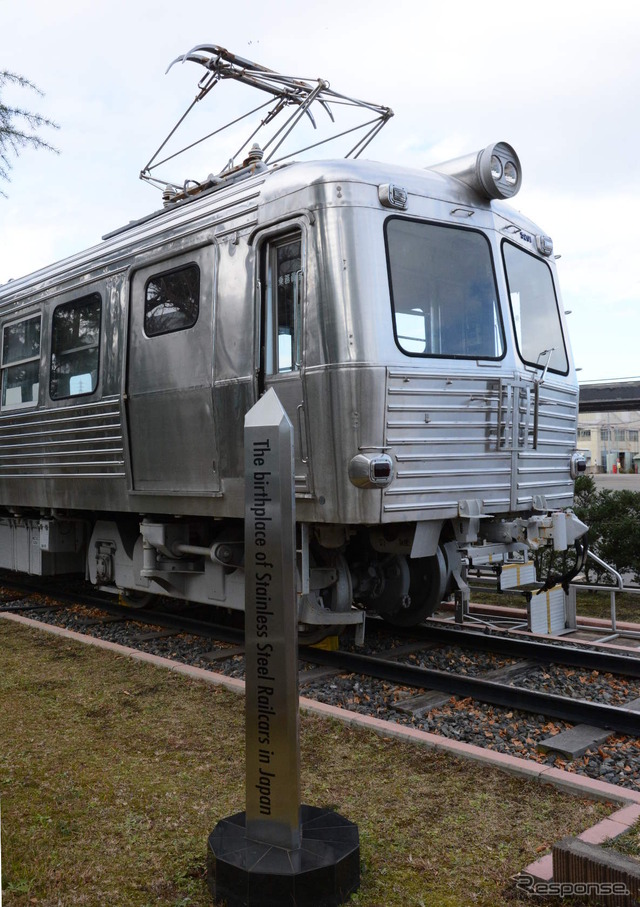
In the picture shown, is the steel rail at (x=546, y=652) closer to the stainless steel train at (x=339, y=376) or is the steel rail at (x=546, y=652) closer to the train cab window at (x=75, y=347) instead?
the stainless steel train at (x=339, y=376)

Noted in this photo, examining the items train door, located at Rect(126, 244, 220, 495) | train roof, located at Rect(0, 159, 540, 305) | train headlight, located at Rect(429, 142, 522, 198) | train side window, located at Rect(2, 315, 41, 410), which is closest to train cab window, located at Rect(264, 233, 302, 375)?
train roof, located at Rect(0, 159, 540, 305)

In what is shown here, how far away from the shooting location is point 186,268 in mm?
6859

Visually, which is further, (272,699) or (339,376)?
(339,376)

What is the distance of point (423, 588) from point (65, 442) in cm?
392

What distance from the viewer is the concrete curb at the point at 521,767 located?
341cm

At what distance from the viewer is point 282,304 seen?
6.07 metres

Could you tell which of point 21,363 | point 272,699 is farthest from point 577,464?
point 21,363

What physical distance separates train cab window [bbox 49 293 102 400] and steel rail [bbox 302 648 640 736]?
3.46 m

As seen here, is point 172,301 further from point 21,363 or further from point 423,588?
point 423,588

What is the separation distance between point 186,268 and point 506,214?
2660mm

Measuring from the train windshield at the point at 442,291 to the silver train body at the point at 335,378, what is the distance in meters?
0.02

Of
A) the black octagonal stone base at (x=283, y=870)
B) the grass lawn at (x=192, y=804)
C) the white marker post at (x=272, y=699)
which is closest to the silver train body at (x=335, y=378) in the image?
the grass lawn at (x=192, y=804)

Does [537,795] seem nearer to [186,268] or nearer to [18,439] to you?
[186,268]

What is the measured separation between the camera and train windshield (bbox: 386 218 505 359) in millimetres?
5812
